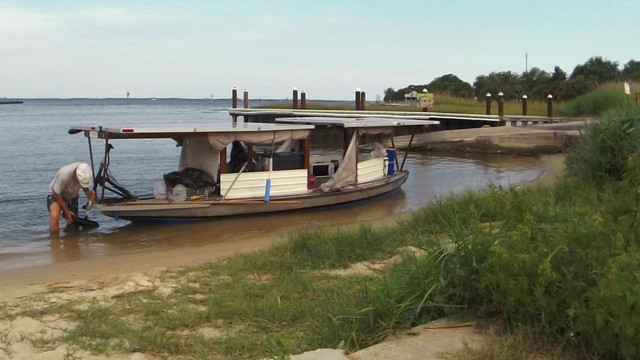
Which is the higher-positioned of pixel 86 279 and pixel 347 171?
pixel 347 171

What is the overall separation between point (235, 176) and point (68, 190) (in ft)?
11.2

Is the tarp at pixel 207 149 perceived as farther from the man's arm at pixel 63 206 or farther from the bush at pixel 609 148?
the bush at pixel 609 148

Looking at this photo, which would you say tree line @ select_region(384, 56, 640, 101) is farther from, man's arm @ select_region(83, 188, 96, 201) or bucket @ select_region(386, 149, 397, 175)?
man's arm @ select_region(83, 188, 96, 201)

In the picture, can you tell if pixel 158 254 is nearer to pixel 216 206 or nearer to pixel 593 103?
pixel 216 206

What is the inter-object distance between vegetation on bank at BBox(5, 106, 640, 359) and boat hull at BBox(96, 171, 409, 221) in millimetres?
5443

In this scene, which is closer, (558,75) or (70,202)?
(70,202)

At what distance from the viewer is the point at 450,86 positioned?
76.1 m

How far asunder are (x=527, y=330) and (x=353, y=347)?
116cm

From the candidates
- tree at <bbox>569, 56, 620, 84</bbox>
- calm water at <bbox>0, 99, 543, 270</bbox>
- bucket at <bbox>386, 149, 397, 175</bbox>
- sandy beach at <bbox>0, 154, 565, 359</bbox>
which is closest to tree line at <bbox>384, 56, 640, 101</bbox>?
tree at <bbox>569, 56, 620, 84</bbox>

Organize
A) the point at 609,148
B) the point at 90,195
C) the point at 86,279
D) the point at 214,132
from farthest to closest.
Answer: the point at 214,132 < the point at 90,195 < the point at 609,148 < the point at 86,279

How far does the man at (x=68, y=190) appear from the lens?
1280 cm

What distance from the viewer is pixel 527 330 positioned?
14.2ft

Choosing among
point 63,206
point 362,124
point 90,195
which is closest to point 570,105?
point 362,124

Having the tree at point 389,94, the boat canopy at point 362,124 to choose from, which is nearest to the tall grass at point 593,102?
the boat canopy at point 362,124
